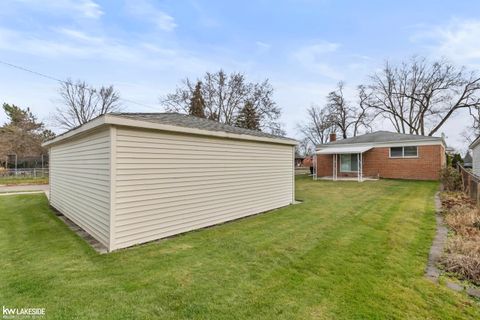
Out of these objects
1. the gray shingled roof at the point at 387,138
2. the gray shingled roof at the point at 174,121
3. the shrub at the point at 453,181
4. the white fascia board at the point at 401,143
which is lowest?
the shrub at the point at 453,181

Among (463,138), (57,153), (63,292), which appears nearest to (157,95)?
(57,153)

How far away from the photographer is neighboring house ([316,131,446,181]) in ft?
55.3

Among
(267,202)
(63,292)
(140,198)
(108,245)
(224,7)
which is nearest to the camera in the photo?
(63,292)

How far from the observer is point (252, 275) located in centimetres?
363

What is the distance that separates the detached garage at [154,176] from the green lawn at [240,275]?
48cm

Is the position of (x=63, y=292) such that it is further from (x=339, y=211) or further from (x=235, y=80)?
(x=235, y=80)

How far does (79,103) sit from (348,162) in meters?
29.9

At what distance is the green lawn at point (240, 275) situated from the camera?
2792mm

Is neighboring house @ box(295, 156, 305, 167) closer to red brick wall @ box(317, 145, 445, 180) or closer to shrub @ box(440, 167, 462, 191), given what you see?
red brick wall @ box(317, 145, 445, 180)

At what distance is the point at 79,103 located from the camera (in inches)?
1202

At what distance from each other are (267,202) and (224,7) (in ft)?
29.5

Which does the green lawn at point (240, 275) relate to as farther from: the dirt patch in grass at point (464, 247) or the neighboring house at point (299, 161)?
the neighboring house at point (299, 161)

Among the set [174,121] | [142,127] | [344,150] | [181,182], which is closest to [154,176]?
[181,182]

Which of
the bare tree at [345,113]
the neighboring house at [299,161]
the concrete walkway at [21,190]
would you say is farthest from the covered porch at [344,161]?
the neighboring house at [299,161]
